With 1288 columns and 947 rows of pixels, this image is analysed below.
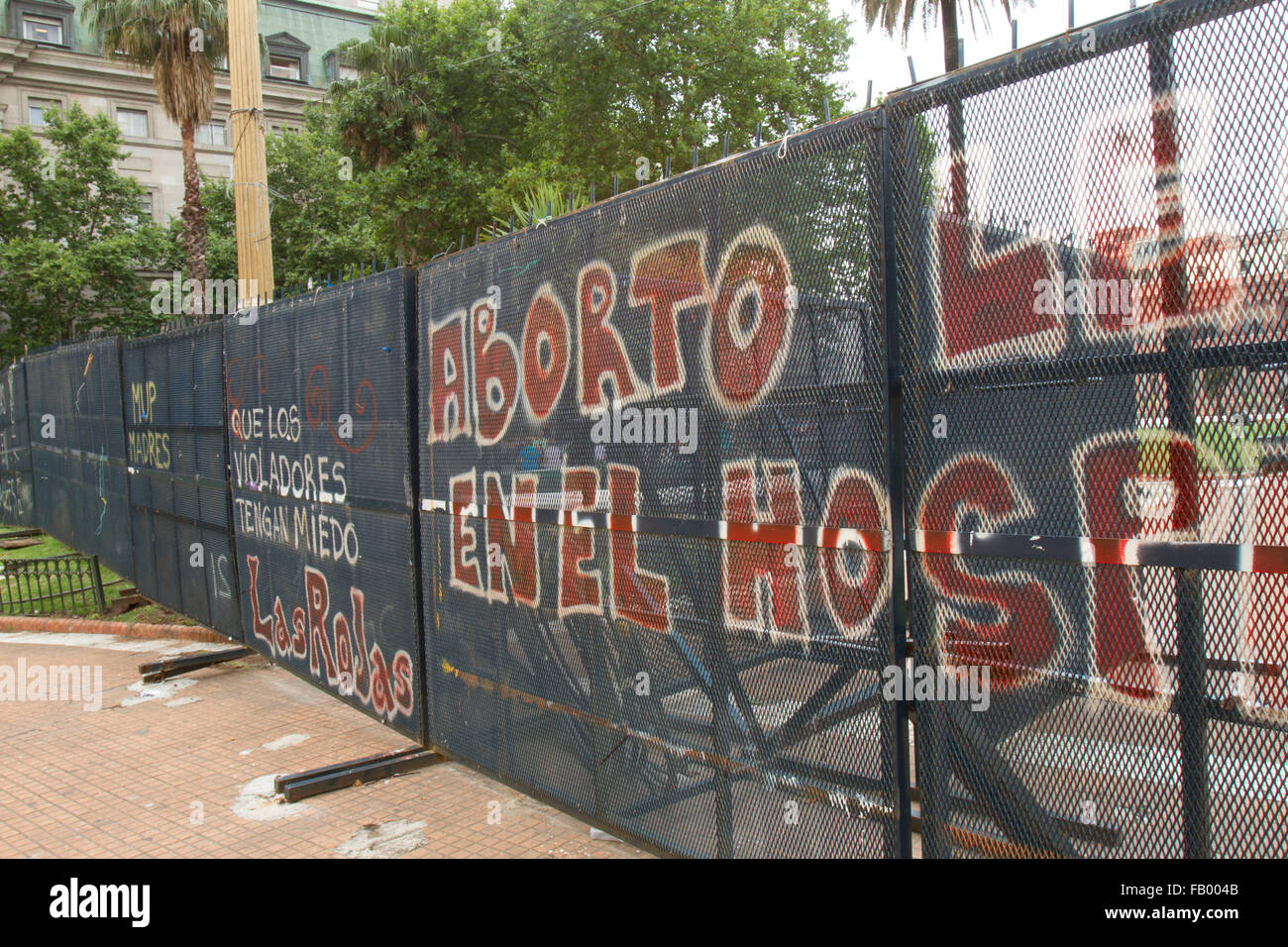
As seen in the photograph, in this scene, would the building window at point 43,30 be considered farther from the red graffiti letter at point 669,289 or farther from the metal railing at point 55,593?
the red graffiti letter at point 669,289

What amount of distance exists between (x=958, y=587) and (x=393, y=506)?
3.66m

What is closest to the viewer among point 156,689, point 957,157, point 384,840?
point 957,157

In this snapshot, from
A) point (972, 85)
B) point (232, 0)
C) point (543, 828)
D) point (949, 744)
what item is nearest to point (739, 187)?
point (972, 85)

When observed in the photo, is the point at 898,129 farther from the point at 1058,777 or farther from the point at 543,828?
the point at 543,828

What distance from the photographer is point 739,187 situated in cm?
320

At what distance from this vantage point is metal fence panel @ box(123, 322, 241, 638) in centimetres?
780

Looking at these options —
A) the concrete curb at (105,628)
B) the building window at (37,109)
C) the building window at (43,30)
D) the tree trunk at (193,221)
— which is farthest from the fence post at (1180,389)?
the building window at (43,30)

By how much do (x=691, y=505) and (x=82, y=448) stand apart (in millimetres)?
10919

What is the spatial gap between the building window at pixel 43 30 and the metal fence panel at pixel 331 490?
4359 cm

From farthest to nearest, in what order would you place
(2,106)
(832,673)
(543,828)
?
(2,106)
(543,828)
(832,673)

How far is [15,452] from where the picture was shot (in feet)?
52.5

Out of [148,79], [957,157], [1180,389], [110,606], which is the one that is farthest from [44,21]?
[1180,389]

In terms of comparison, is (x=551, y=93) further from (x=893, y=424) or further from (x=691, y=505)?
(x=893, y=424)

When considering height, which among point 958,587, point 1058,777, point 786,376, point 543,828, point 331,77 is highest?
point 331,77
